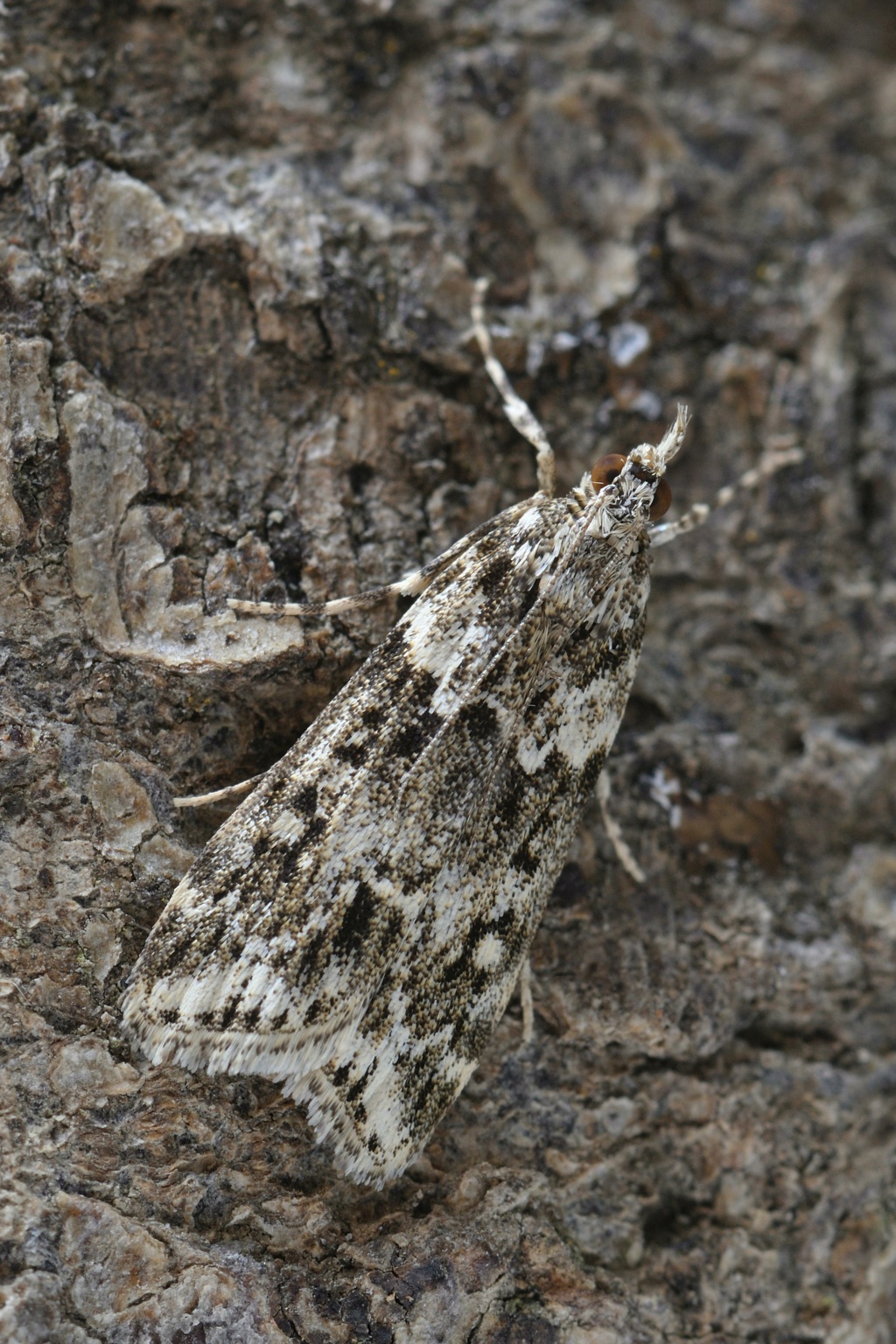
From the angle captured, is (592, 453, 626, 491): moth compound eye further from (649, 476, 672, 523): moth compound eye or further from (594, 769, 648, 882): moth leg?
(594, 769, 648, 882): moth leg

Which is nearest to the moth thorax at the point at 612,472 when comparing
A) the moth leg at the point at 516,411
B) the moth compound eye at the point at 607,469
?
the moth compound eye at the point at 607,469

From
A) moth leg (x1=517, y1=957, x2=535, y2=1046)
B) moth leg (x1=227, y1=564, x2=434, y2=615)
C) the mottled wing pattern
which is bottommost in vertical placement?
moth leg (x1=517, y1=957, x2=535, y2=1046)

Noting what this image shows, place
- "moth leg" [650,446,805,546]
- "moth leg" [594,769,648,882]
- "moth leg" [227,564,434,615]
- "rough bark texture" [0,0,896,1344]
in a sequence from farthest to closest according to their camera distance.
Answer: "moth leg" [650,446,805,546] < "moth leg" [594,769,648,882] < "moth leg" [227,564,434,615] < "rough bark texture" [0,0,896,1344]

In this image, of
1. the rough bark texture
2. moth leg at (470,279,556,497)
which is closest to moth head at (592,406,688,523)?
moth leg at (470,279,556,497)

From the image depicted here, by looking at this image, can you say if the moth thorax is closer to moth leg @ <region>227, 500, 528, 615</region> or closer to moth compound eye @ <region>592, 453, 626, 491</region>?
moth compound eye @ <region>592, 453, 626, 491</region>

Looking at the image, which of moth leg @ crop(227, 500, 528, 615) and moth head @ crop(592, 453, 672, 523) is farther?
moth head @ crop(592, 453, 672, 523)

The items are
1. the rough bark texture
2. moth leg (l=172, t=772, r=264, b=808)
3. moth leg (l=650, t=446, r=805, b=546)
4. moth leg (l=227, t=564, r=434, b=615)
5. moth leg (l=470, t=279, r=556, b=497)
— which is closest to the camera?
the rough bark texture

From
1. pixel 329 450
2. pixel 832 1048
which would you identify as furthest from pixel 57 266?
pixel 832 1048

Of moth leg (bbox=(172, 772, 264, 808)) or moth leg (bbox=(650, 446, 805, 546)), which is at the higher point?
moth leg (bbox=(650, 446, 805, 546))
